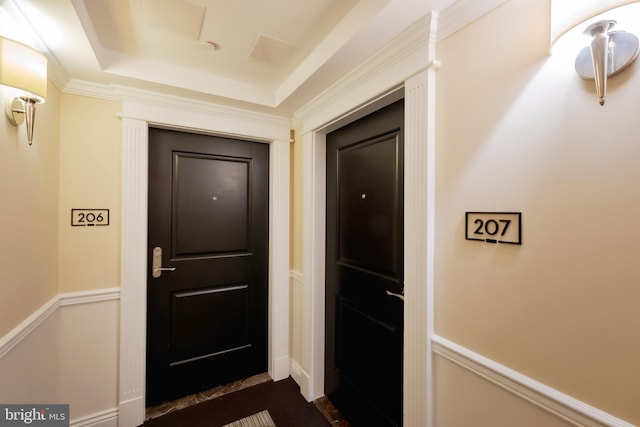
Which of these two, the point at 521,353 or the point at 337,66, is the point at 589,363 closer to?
A: the point at 521,353

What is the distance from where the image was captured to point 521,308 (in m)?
0.92

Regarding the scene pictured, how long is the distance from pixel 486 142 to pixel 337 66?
936 millimetres

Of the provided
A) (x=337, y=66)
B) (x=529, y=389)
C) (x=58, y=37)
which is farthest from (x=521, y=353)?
(x=58, y=37)

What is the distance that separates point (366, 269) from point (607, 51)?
1367mm

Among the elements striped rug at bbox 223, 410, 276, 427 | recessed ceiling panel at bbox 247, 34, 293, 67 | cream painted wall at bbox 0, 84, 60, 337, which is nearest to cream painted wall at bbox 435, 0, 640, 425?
recessed ceiling panel at bbox 247, 34, 293, 67

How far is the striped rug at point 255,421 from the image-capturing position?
1.81m

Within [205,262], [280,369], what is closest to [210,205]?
[205,262]

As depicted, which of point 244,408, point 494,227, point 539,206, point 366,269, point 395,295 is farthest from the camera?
point 244,408

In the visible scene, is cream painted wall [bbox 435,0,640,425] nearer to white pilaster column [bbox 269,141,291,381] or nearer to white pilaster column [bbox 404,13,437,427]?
white pilaster column [bbox 404,13,437,427]

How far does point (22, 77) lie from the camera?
106 cm

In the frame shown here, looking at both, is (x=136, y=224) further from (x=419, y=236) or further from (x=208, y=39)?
(x=419, y=236)

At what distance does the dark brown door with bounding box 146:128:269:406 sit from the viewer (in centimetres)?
198

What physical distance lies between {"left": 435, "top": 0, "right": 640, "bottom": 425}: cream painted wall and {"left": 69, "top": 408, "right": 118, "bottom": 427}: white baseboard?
2.09 m

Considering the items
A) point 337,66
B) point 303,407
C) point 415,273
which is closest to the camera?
point 415,273
